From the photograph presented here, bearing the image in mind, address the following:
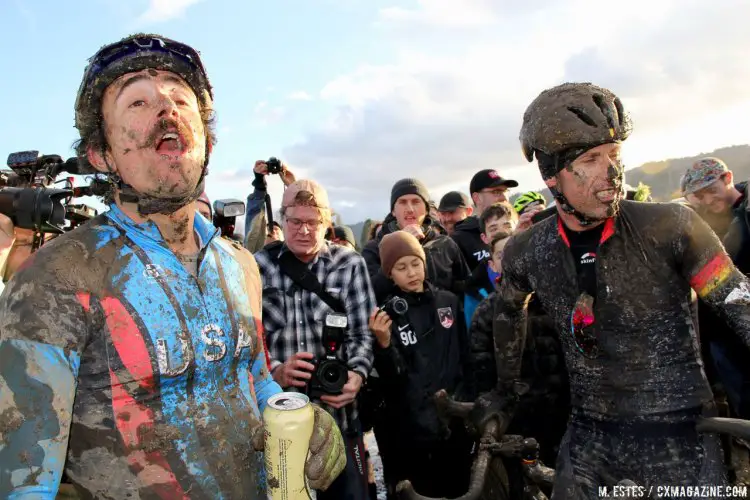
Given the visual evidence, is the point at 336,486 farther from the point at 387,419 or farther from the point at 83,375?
the point at 83,375

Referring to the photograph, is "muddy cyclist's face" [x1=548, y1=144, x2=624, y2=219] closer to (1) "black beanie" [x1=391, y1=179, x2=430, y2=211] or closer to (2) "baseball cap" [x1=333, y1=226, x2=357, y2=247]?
(1) "black beanie" [x1=391, y1=179, x2=430, y2=211]

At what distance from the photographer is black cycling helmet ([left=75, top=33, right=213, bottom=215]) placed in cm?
194

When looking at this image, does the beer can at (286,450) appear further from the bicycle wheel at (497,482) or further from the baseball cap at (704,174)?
the baseball cap at (704,174)

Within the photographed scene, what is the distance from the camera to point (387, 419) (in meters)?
4.46

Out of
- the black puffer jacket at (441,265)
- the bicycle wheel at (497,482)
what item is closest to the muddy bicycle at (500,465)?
the bicycle wheel at (497,482)

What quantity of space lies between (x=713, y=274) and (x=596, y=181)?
791 millimetres

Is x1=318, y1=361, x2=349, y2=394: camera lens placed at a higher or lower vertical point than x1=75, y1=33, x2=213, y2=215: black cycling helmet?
lower

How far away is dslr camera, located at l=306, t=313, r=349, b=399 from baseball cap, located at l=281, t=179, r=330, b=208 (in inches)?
40.4

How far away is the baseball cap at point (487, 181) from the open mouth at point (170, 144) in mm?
5063

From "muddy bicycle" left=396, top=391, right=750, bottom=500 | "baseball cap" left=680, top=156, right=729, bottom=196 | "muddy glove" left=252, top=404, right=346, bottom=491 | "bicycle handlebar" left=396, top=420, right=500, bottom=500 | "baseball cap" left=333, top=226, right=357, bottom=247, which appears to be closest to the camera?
"muddy glove" left=252, top=404, right=346, bottom=491

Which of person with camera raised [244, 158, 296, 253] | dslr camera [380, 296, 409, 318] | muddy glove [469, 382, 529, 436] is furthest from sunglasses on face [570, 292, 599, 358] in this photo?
person with camera raised [244, 158, 296, 253]

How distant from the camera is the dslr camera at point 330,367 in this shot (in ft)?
11.5

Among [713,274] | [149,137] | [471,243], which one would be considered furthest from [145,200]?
[471,243]

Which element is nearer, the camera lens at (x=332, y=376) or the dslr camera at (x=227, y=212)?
the camera lens at (x=332, y=376)
